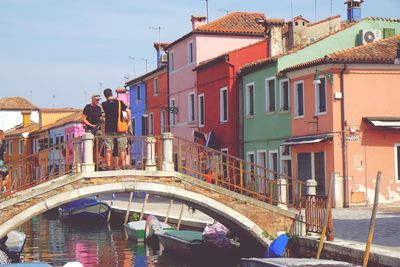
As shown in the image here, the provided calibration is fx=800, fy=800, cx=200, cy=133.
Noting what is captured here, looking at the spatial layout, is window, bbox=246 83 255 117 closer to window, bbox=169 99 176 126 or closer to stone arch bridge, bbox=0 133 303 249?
window, bbox=169 99 176 126

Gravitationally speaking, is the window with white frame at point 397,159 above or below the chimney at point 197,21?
below

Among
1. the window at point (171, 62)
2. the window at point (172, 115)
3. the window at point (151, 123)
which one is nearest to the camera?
the window at point (171, 62)

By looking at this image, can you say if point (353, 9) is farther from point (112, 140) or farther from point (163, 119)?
point (112, 140)

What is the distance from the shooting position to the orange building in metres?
22.8

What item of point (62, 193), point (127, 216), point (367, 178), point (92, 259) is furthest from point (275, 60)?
point (62, 193)

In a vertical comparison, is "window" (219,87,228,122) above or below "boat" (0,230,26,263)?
above

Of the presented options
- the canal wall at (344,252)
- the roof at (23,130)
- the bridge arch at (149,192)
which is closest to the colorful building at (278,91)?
the bridge arch at (149,192)

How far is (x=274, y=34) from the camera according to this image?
1127 inches

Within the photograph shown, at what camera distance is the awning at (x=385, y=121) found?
2280cm

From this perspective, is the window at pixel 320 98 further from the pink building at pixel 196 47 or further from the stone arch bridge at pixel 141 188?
the pink building at pixel 196 47

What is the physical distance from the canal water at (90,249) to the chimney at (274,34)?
27.7 feet

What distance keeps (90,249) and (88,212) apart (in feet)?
30.3

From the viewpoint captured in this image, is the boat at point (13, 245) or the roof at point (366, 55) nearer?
the boat at point (13, 245)

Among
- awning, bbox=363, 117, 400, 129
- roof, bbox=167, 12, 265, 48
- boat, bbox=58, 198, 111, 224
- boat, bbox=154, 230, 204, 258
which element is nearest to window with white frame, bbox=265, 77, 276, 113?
awning, bbox=363, 117, 400, 129
